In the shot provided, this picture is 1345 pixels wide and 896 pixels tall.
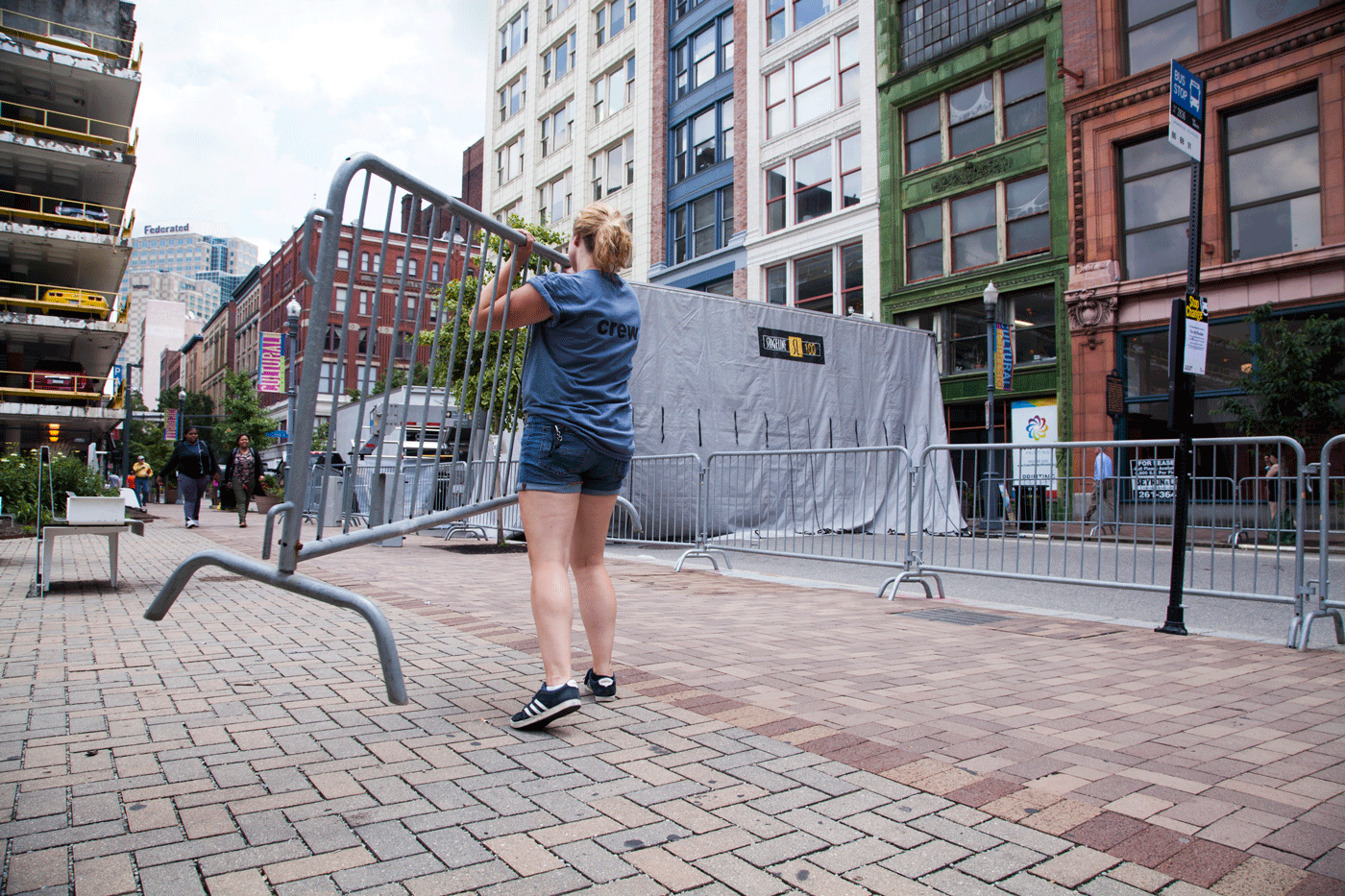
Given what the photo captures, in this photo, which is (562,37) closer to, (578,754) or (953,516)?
(953,516)

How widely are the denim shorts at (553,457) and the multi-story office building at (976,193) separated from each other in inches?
784

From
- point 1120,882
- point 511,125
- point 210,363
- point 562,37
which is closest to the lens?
point 1120,882

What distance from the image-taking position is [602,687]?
3.54 meters

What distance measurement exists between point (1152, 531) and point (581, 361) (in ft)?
17.0

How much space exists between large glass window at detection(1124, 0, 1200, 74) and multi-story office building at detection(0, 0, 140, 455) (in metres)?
32.1

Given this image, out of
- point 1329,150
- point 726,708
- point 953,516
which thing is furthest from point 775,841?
point 1329,150

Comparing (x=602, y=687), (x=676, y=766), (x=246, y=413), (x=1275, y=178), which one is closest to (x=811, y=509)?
(x=602, y=687)

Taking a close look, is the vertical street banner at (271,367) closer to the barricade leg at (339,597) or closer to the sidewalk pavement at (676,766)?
the sidewalk pavement at (676,766)

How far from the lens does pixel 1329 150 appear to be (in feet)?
55.8

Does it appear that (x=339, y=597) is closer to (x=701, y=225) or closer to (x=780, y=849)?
(x=780, y=849)

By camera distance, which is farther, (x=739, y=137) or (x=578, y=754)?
(x=739, y=137)

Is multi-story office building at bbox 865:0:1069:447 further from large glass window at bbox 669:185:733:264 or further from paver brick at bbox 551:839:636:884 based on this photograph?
paver brick at bbox 551:839:636:884

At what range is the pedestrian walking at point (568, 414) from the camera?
125 inches

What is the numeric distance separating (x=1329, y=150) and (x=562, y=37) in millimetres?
31987
